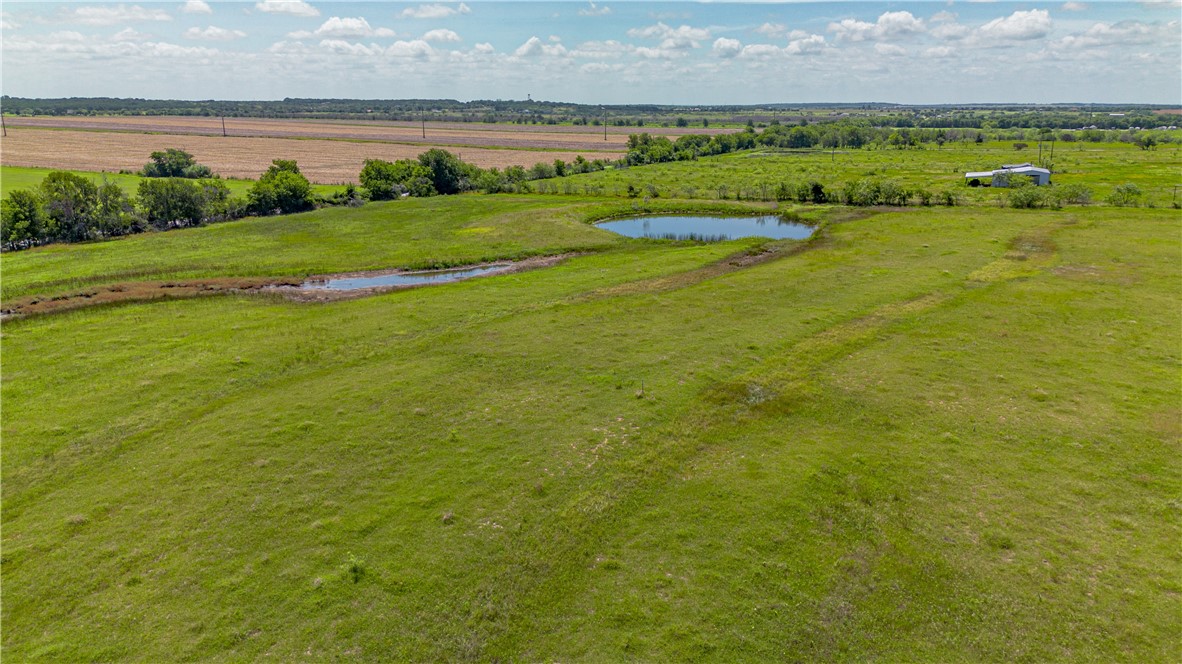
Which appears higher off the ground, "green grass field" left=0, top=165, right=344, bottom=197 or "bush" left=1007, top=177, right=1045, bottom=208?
"green grass field" left=0, top=165, right=344, bottom=197

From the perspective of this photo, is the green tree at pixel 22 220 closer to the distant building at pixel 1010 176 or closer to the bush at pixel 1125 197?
the bush at pixel 1125 197

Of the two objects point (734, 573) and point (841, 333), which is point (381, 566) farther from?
point (841, 333)

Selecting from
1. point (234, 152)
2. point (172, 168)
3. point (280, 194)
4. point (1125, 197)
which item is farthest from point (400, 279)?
point (234, 152)

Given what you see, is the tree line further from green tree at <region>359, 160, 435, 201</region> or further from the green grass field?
the green grass field

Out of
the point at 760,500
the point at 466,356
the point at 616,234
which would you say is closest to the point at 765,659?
the point at 760,500

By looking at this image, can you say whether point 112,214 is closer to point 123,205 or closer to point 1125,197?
point 123,205

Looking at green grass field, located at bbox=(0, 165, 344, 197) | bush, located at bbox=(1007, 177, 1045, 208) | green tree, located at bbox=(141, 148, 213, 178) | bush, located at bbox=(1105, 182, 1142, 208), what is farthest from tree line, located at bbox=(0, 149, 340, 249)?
bush, located at bbox=(1105, 182, 1142, 208)
